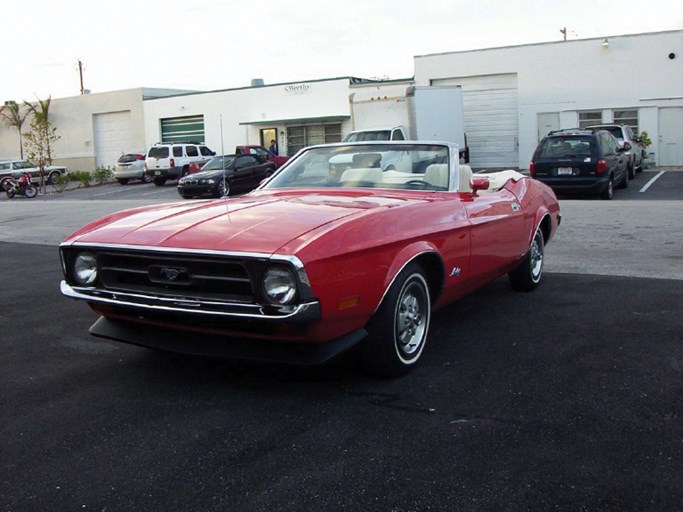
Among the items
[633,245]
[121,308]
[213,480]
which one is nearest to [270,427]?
[213,480]

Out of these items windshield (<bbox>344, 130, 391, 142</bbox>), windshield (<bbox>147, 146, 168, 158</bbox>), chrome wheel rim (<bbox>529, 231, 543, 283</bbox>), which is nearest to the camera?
chrome wheel rim (<bbox>529, 231, 543, 283</bbox>)

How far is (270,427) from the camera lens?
3537 mm

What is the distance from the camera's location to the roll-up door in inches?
1460

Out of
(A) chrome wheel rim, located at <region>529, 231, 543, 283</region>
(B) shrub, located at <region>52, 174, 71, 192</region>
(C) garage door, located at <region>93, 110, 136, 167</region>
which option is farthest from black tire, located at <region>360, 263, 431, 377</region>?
(C) garage door, located at <region>93, 110, 136, 167</region>

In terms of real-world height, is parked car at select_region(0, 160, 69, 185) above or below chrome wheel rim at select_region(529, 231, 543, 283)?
above

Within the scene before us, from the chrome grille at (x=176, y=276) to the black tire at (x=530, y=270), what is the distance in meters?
3.34

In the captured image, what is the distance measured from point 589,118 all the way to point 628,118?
1379 mm

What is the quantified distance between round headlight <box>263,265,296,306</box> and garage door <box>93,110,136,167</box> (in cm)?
3843

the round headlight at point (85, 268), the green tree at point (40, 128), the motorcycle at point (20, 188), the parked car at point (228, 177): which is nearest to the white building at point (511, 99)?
the parked car at point (228, 177)

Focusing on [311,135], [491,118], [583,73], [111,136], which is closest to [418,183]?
[583,73]

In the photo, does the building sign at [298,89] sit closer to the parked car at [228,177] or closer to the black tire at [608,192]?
the parked car at [228,177]

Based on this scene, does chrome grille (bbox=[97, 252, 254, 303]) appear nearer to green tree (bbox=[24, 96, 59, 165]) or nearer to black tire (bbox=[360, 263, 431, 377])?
black tire (bbox=[360, 263, 431, 377])

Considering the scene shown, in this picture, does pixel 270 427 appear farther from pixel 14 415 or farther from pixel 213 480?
pixel 14 415

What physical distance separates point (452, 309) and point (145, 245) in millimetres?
3001
